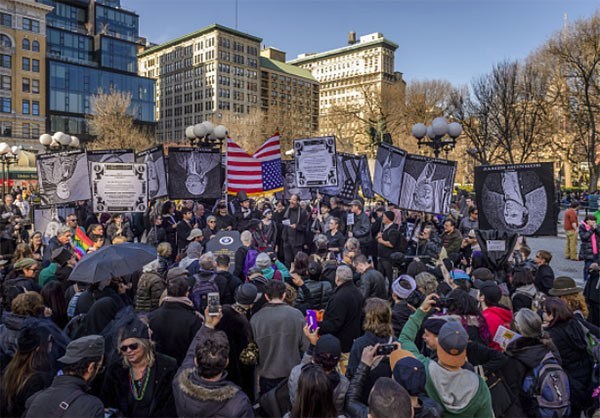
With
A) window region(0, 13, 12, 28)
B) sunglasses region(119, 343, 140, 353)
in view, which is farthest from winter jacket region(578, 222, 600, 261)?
window region(0, 13, 12, 28)

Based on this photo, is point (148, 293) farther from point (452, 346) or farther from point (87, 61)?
point (87, 61)

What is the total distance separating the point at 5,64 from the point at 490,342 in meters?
82.9

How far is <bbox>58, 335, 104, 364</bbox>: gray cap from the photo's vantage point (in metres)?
2.73

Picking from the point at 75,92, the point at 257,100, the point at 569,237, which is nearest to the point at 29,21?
the point at 75,92

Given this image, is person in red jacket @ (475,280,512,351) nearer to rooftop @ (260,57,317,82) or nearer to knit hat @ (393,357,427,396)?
knit hat @ (393,357,427,396)

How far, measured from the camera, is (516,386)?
3.37m

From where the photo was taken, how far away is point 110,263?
15.4ft

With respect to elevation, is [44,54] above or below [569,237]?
above

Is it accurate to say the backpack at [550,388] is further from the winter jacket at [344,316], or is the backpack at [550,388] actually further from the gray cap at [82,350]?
the gray cap at [82,350]

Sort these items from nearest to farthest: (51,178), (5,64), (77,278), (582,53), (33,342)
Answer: (33,342) < (77,278) < (51,178) < (582,53) < (5,64)

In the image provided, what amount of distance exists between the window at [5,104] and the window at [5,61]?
16.7ft

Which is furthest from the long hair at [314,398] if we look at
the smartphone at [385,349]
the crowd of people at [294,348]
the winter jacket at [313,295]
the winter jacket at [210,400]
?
the winter jacket at [313,295]

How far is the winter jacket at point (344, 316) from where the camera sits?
4.34 m

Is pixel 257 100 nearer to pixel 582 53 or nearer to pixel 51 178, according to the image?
pixel 582 53
